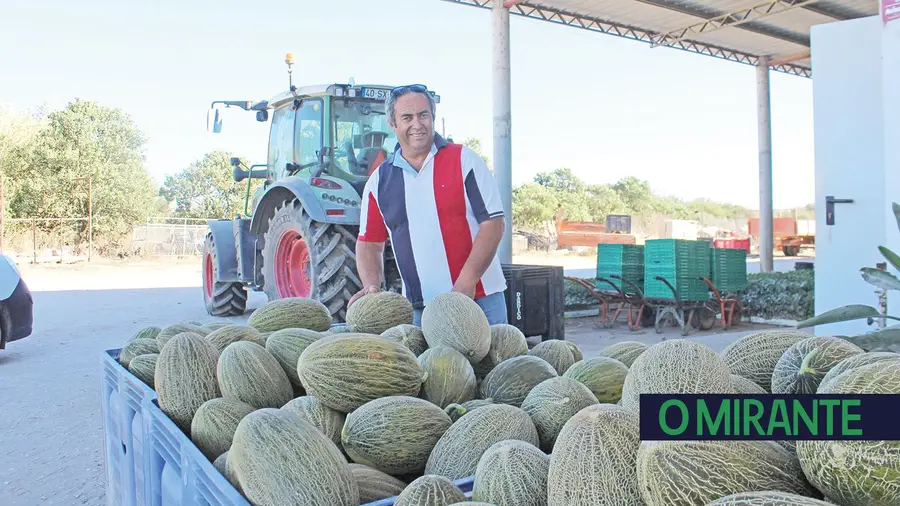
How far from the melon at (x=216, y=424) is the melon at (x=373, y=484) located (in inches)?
16.5

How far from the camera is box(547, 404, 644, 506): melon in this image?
1.12 meters

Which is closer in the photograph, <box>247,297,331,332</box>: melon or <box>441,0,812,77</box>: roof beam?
<box>247,297,331,332</box>: melon

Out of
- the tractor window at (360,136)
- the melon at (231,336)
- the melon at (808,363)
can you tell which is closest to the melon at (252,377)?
the melon at (231,336)

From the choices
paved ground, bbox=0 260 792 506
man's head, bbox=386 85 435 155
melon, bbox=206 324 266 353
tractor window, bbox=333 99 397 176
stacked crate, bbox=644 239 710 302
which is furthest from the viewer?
stacked crate, bbox=644 239 710 302

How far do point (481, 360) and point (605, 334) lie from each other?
23.2 ft

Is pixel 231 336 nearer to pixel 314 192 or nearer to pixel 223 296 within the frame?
pixel 314 192

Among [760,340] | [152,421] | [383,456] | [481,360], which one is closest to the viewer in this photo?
[383,456]

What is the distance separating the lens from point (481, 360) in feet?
7.29

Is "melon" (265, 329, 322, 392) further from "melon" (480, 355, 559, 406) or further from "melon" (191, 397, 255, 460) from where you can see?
"melon" (480, 355, 559, 406)

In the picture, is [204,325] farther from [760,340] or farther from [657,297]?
[657,297]

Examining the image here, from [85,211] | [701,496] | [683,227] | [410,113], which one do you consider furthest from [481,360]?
[683,227]

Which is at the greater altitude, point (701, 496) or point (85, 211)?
point (85, 211)

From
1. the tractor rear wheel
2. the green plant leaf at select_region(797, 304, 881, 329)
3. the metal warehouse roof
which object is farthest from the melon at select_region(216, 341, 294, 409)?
the metal warehouse roof

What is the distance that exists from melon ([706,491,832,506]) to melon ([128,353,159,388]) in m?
2.00
